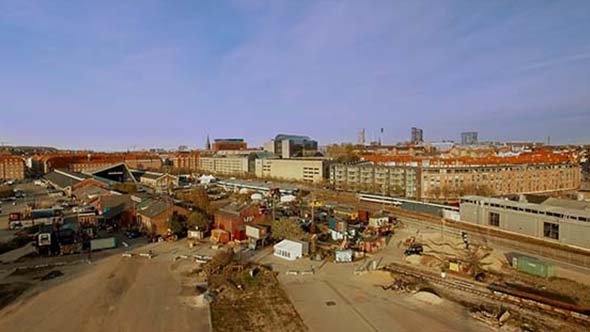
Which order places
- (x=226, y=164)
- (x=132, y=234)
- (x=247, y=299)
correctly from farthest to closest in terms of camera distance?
(x=226, y=164)
(x=132, y=234)
(x=247, y=299)

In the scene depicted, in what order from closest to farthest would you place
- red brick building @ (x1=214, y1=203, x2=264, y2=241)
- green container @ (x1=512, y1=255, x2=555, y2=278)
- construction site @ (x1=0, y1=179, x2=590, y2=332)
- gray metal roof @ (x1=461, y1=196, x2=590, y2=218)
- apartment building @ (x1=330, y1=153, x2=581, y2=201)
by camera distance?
construction site @ (x1=0, y1=179, x2=590, y2=332), green container @ (x1=512, y1=255, x2=555, y2=278), gray metal roof @ (x1=461, y1=196, x2=590, y2=218), red brick building @ (x1=214, y1=203, x2=264, y2=241), apartment building @ (x1=330, y1=153, x2=581, y2=201)

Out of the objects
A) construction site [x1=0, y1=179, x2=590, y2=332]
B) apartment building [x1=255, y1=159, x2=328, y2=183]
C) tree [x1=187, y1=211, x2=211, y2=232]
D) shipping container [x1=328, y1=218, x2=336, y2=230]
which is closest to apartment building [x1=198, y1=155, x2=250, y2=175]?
apartment building [x1=255, y1=159, x2=328, y2=183]

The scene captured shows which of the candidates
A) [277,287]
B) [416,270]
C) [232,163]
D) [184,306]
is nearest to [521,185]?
[416,270]

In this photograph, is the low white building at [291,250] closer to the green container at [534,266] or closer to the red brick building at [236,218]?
the red brick building at [236,218]

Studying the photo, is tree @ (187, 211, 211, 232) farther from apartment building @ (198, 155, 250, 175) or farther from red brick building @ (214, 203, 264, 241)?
apartment building @ (198, 155, 250, 175)

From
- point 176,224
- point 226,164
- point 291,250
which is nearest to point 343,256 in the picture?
point 291,250

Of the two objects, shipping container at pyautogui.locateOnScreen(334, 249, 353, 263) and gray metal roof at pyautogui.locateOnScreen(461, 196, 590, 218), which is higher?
gray metal roof at pyautogui.locateOnScreen(461, 196, 590, 218)

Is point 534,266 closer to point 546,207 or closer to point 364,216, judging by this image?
point 546,207
